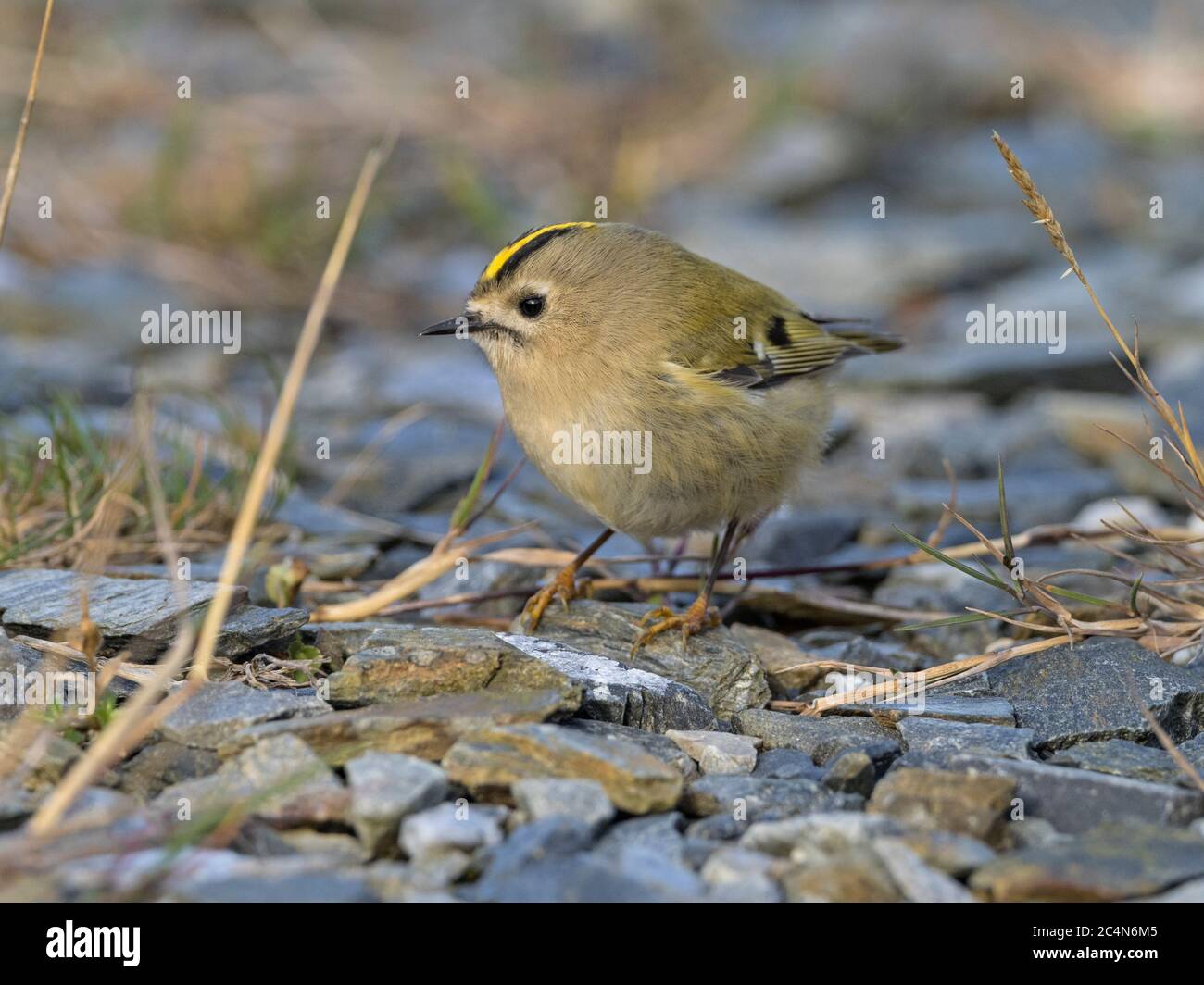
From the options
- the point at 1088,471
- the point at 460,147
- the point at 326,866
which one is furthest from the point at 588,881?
the point at 460,147

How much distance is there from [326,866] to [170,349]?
19.9 ft

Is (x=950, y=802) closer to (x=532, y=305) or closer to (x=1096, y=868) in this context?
(x=1096, y=868)

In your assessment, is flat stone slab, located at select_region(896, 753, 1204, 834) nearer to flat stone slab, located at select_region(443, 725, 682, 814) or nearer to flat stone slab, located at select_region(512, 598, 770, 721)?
flat stone slab, located at select_region(443, 725, 682, 814)

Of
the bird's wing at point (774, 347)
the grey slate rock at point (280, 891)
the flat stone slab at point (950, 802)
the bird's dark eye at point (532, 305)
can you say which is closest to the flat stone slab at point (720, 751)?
the flat stone slab at point (950, 802)

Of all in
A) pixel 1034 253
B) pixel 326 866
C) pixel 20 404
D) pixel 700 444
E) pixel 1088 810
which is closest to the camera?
pixel 326 866

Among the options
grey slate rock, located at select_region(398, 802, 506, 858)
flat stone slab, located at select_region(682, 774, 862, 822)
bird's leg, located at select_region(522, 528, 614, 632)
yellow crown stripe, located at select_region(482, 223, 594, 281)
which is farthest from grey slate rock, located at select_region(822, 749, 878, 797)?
yellow crown stripe, located at select_region(482, 223, 594, 281)

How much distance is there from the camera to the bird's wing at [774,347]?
4.66 meters

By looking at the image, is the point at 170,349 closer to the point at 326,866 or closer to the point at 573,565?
the point at 573,565

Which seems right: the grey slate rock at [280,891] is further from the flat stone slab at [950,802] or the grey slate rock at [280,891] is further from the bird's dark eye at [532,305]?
the bird's dark eye at [532,305]

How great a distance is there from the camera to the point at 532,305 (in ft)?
15.0

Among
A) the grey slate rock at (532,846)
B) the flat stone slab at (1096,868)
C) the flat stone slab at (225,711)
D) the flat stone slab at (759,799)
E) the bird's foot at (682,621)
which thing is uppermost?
the bird's foot at (682,621)

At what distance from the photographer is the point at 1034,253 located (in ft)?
31.0

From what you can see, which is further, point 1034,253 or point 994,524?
point 1034,253

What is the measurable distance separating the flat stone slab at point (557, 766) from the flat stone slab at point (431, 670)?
327 mm
